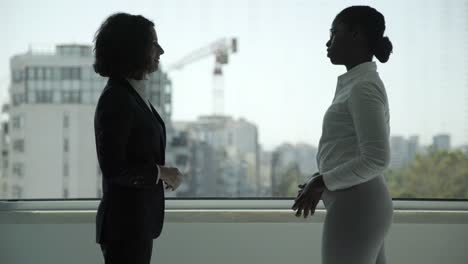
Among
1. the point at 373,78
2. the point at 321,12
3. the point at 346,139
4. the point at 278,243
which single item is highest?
the point at 321,12

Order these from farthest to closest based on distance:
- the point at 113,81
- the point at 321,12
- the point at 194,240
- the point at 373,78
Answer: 1. the point at 321,12
2. the point at 194,240
3. the point at 113,81
4. the point at 373,78

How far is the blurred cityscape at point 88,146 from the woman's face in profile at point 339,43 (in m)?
1.73

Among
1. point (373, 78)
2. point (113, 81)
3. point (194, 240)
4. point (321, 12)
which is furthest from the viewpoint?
point (321, 12)

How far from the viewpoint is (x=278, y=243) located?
3.01 meters

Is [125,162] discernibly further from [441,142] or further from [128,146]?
[441,142]

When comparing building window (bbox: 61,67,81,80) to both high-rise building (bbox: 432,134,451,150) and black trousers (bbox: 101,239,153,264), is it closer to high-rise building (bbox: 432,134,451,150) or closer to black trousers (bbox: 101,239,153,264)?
black trousers (bbox: 101,239,153,264)

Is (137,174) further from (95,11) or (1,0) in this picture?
(1,0)

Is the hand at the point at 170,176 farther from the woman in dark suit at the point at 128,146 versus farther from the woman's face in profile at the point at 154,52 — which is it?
the woman's face in profile at the point at 154,52

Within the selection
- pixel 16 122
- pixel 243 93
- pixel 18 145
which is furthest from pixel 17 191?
pixel 243 93

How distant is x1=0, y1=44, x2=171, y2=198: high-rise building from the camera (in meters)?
3.41

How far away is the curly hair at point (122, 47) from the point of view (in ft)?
5.66

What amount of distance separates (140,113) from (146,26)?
1.01 ft

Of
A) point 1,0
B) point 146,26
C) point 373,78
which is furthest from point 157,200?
point 1,0

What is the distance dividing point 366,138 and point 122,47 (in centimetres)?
81
